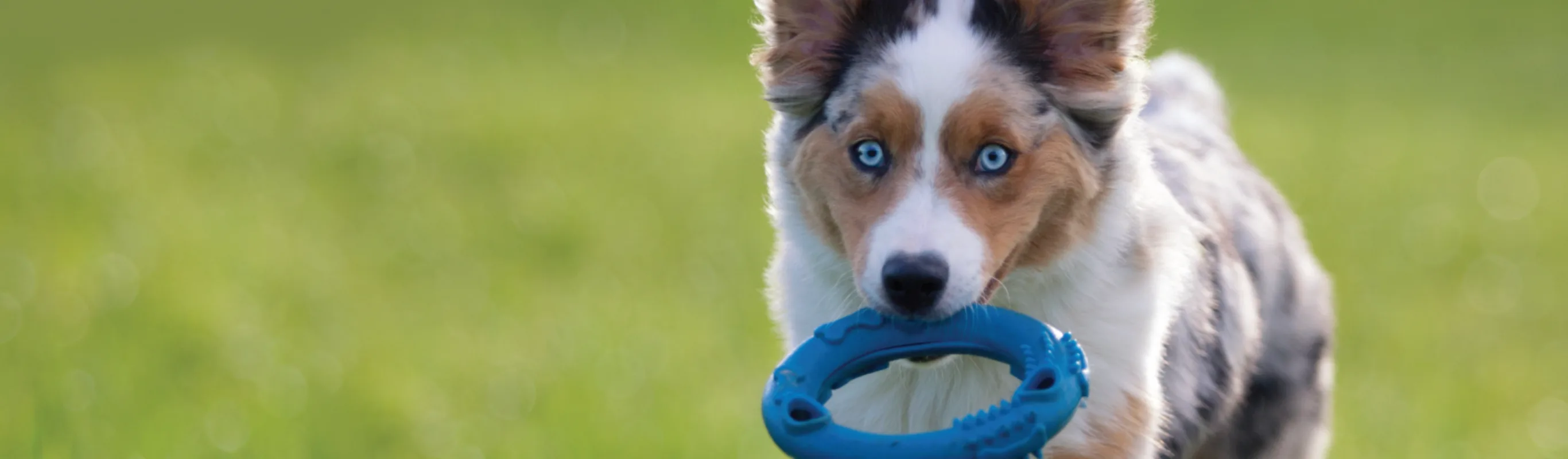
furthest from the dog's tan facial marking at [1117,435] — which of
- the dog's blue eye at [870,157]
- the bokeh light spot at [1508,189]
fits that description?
the bokeh light spot at [1508,189]

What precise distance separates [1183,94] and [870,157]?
2.55 meters

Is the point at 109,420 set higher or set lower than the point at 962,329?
lower

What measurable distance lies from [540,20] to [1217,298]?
13.5 m

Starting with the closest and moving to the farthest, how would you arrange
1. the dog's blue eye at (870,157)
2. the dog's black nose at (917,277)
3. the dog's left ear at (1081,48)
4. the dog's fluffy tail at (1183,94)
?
the dog's black nose at (917,277) < the dog's blue eye at (870,157) < the dog's left ear at (1081,48) < the dog's fluffy tail at (1183,94)

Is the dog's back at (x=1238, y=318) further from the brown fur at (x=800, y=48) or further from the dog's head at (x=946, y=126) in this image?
the brown fur at (x=800, y=48)

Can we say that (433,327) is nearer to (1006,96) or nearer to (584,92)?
(1006,96)

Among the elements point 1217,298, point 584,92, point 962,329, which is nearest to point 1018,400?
point 962,329

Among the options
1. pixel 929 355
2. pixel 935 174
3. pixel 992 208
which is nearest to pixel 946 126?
pixel 935 174

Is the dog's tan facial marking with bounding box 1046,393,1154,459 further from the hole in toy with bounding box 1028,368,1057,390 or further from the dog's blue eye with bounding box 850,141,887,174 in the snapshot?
the dog's blue eye with bounding box 850,141,887,174

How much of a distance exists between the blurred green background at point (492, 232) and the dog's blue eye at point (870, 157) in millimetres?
2584

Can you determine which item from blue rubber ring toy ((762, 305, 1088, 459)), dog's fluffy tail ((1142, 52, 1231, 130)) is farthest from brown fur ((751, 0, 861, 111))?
dog's fluffy tail ((1142, 52, 1231, 130))

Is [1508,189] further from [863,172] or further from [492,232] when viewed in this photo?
[863,172]

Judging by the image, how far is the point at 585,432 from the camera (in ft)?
22.1

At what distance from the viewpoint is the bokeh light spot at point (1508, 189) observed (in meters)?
12.3
